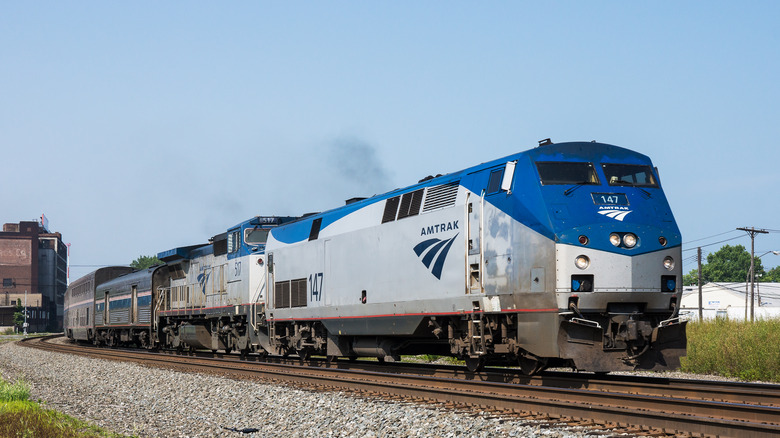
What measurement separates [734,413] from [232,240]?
65.0 ft

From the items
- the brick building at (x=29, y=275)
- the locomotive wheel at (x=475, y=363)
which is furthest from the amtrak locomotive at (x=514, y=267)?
the brick building at (x=29, y=275)

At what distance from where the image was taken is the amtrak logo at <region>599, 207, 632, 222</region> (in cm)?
1261

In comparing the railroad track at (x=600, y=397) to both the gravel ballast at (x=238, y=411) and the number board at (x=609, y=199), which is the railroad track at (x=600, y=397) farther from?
the number board at (x=609, y=199)

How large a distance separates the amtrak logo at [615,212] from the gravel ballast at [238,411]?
4152 mm

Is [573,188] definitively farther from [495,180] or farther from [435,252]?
[435,252]

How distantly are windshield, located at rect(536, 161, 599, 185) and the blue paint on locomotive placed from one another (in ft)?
0.28

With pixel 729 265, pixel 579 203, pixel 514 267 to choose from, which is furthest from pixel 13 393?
pixel 729 265

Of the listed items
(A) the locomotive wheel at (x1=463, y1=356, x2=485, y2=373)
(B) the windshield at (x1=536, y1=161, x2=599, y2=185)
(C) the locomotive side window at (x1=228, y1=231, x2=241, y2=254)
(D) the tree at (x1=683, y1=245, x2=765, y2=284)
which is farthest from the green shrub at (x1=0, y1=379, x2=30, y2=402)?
(D) the tree at (x1=683, y1=245, x2=765, y2=284)

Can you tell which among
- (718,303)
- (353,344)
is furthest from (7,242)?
(353,344)

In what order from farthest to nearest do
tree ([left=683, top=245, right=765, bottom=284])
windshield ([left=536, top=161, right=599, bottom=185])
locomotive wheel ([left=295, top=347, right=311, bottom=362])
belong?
tree ([left=683, top=245, right=765, bottom=284])
locomotive wheel ([left=295, top=347, right=311, bottom=362])
windshield ([left=536, top=161, right=599, bottom=185])

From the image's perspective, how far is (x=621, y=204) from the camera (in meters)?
12.8

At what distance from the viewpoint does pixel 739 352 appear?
17.5 m

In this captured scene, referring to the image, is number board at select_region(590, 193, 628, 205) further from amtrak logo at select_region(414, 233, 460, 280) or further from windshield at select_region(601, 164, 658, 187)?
amtrak logo at select_region(414, 233, 460, 280)

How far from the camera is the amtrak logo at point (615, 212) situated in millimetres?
12609
